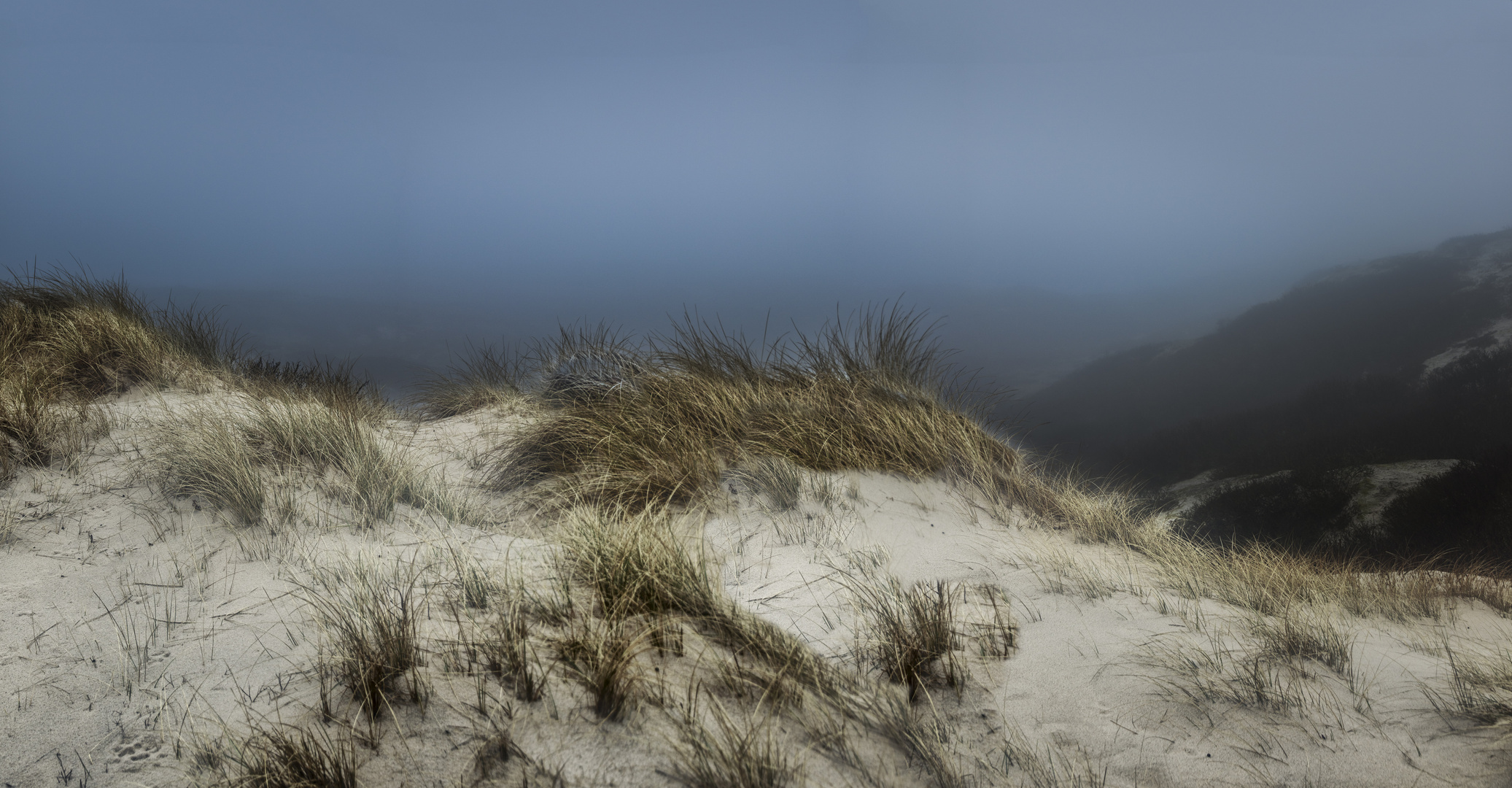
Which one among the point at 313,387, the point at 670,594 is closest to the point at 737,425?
the point at 670,594

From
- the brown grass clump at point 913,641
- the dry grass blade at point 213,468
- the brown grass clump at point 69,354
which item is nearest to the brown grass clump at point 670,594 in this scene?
the brown grass clump at point 913,641

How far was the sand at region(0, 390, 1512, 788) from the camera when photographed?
1.85 meters

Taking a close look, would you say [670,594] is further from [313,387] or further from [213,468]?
[313,387]

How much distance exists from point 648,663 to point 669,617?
0.79ft

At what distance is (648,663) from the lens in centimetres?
210

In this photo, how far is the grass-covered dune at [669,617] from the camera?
6.13 ft

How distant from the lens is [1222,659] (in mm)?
2361

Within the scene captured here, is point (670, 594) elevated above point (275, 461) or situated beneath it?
elevated above

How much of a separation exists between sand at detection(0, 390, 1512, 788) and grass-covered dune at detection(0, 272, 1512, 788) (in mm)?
13

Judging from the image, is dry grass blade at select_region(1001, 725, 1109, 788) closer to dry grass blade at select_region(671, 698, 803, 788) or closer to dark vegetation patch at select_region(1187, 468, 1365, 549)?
dry grass blade at select_region(671, 698, 803, 788)

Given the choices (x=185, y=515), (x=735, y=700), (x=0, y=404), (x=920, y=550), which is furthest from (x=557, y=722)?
(x=0, y=404)

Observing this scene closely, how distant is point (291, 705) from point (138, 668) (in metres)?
0.74

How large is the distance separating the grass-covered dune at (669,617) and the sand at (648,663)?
13mm

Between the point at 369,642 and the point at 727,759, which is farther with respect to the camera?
the point at 369,642
